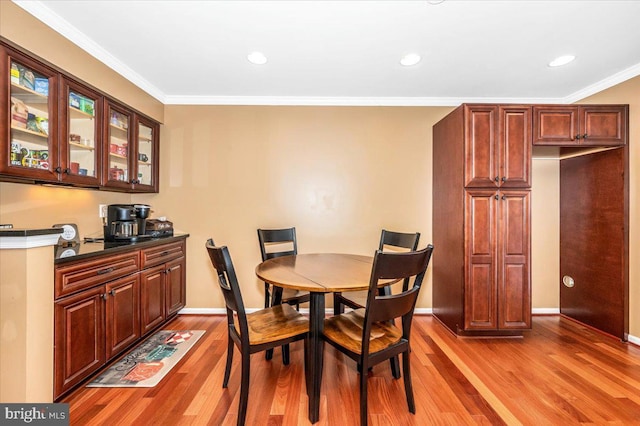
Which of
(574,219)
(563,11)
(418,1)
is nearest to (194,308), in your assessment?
(418,1)

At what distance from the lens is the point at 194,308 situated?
3.10m

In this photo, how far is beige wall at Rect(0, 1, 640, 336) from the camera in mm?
3090

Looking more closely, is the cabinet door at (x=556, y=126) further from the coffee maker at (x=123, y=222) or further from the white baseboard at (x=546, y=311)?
the coffee maker at (x=123, y=222)

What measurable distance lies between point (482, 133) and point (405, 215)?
112cm

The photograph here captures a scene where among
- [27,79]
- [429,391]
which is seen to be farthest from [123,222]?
[429,391]

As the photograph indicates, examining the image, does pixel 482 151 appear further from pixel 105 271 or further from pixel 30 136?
pixel 30 136

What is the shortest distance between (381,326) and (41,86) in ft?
8.96

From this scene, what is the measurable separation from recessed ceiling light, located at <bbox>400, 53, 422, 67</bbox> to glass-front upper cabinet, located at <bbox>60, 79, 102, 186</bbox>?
2.59 m

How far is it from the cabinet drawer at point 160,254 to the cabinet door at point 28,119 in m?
0.83

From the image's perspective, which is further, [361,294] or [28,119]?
[361,294]

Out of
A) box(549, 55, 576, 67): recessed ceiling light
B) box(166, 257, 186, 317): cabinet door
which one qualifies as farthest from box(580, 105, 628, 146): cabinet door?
box(166, 257, 186, 317): cabinet door

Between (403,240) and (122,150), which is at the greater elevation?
(122,150)

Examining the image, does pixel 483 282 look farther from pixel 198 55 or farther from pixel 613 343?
pixel 198 55

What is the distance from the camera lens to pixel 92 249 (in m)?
1.89
